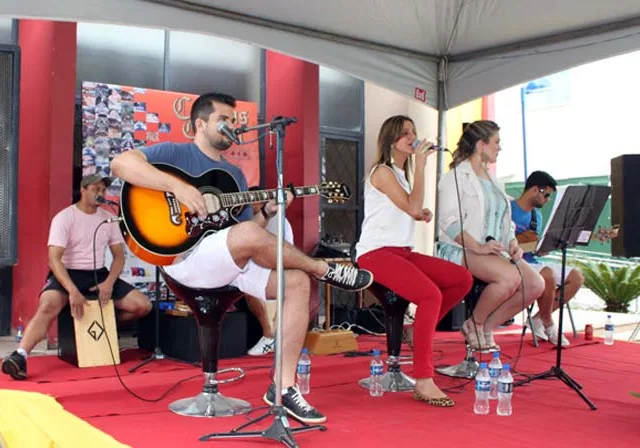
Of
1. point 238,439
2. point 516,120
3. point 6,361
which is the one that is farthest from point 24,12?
point 516,120

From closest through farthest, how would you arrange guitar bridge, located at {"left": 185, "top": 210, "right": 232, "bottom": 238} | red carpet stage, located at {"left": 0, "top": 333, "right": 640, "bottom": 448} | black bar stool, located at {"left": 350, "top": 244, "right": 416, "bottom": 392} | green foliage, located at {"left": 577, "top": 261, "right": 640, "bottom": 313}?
red carpet stage, located at {"left": 0, "top": 333, "right": 640, "bottom": 448}, guitar bridge, located at {"left": 185, "top": 210, "right": 232, "bottom": 238}, black bar stool, located at {"left": 350, "top": 244, "right": 416, "bottom": 392}, green foliage, located at {"left": 577, "top": 261, "right": 640, "bottom": 313}

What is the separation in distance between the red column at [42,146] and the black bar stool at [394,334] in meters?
3.01

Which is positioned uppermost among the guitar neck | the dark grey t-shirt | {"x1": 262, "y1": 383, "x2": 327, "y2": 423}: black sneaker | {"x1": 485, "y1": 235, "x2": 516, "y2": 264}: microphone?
the dark grey t-shirt

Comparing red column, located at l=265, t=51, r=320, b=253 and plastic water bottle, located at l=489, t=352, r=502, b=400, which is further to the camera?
red column, located at l=265, t=51, r=320, b=253

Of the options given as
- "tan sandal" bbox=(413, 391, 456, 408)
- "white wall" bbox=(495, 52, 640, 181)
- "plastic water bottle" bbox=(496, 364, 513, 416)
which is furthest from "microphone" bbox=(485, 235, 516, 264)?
"white wall" bbox=(495, 52, 640, 181)

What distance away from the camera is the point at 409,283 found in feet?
11.4

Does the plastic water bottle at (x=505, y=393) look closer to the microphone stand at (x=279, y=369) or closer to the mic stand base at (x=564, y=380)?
the mic stand base at (x=564, y=380)

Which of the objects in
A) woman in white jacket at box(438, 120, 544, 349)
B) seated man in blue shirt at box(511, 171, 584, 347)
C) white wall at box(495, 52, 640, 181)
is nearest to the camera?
woman in white jacket at box(438, 120, 544, 349)

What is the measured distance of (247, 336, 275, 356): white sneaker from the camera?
5.24 meters

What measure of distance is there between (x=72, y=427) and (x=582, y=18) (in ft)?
13.8

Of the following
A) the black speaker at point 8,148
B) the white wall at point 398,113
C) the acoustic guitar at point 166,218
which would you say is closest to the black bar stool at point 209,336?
the acoustic guitar at point 166,218

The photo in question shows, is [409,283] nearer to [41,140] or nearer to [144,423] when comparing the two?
[144,423]

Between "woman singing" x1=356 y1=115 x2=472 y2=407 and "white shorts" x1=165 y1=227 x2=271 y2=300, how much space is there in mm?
794

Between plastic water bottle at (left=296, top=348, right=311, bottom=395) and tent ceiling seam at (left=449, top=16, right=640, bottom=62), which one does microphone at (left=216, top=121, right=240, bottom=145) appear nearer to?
plastic water bottle at (left=296, top=348, right=311, bottom=395)
